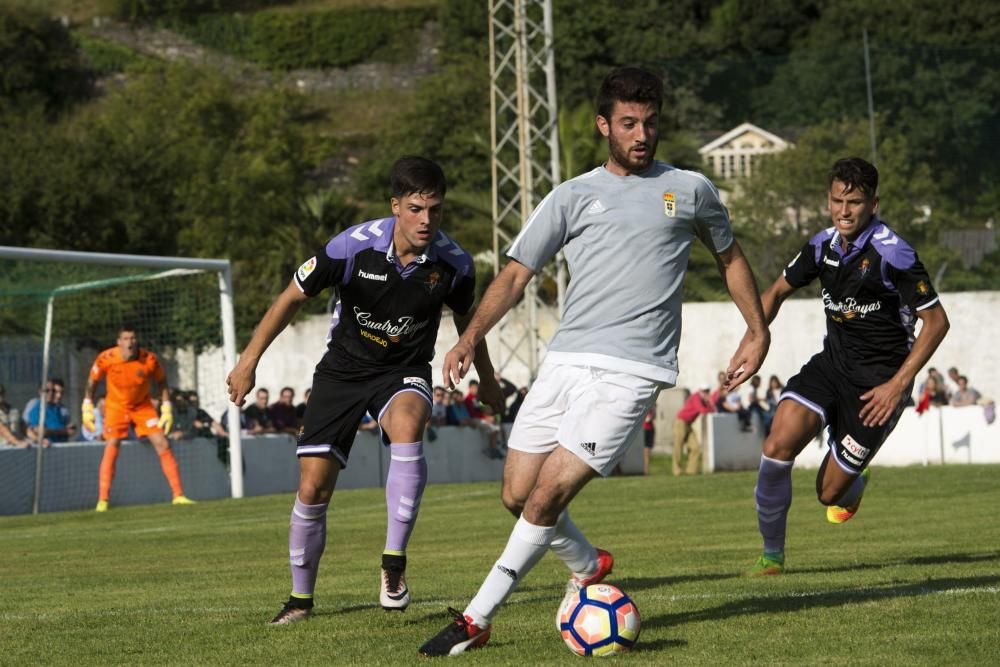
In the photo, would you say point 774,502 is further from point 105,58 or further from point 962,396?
point 105,58

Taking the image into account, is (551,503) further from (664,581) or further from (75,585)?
(75,585)

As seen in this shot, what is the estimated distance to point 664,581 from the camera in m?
9.02

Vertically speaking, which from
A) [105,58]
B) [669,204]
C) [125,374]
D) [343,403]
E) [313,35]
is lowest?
[125,374]

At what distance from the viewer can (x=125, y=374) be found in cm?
1930

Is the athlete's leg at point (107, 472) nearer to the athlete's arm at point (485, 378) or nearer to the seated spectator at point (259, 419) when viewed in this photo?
the seated spectator at point (259, 419)

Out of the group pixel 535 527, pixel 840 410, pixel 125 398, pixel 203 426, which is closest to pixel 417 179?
pixel 535 527

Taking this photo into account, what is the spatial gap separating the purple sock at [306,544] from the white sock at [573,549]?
48.3 inches

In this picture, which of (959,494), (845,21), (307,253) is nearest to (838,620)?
(959,494)

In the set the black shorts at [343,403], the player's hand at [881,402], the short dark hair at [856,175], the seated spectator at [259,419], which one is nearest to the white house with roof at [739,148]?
the seated spectator at [259,419]

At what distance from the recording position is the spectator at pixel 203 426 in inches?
870

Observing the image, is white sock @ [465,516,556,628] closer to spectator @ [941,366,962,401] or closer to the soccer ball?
the soccer ball

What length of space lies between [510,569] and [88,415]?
14.3m

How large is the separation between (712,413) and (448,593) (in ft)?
64.4

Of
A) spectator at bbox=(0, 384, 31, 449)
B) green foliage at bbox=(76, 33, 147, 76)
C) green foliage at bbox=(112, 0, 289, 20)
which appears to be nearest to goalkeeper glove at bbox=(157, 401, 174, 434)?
spectator at bbox=(0, 384, 31, 449)
